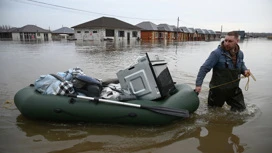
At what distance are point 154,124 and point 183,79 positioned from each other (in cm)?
447

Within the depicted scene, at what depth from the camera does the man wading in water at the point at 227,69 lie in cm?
373

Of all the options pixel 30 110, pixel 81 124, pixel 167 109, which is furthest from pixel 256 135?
pixel 30 110

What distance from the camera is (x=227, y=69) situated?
3807 millimetres

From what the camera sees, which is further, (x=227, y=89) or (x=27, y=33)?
(x=27, y=33)

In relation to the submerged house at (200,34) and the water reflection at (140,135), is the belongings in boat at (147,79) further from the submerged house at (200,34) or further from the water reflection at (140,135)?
the submerged house at (200,34)

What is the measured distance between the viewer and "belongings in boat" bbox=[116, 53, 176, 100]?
3584mm

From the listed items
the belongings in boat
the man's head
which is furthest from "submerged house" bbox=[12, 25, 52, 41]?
the man's head

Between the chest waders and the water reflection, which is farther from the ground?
the chest waders

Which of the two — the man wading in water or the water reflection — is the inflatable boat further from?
the man wading in water

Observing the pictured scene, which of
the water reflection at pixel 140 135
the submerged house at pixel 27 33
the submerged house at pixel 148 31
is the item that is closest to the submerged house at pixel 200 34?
the submerged house at pixel 148 31

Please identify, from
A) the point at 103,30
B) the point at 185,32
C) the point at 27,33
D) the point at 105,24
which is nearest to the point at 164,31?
the point at 185,32

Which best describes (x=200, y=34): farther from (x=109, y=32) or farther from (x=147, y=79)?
(x=147, y=79)

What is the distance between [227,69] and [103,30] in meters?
31.7

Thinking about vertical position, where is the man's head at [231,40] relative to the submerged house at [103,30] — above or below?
below
